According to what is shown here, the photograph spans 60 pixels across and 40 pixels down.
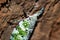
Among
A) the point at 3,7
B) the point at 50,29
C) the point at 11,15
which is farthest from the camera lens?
the point at 3,7

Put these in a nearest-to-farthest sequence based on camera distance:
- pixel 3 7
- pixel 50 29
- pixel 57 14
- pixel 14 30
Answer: pixel 50 29 → pixel 57 14 → pixel 14 30 → pixel 3 7

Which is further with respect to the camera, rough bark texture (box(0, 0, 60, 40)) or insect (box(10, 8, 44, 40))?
insect (box(10, 8, 44, 40))

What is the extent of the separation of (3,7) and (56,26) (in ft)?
5.31

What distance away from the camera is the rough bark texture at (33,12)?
210cm

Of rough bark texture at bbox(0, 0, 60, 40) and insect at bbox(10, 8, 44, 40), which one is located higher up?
rough bark texture at bbox(0, 0, 60, 40)

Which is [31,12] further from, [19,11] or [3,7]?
[3,7]

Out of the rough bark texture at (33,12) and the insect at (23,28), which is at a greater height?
the rough bark texture at (33,12)

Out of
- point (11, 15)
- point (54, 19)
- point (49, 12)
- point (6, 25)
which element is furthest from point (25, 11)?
point (54, 19)

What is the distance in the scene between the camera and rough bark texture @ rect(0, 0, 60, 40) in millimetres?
2100

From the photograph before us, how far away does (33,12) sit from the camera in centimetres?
312

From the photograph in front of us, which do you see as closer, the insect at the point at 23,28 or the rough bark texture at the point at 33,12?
the rough bark texture at the point at 33,12

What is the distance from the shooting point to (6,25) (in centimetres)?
291

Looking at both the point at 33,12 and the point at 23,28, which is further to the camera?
the point at 33,12

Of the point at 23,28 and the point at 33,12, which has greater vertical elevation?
the point at 33,12
